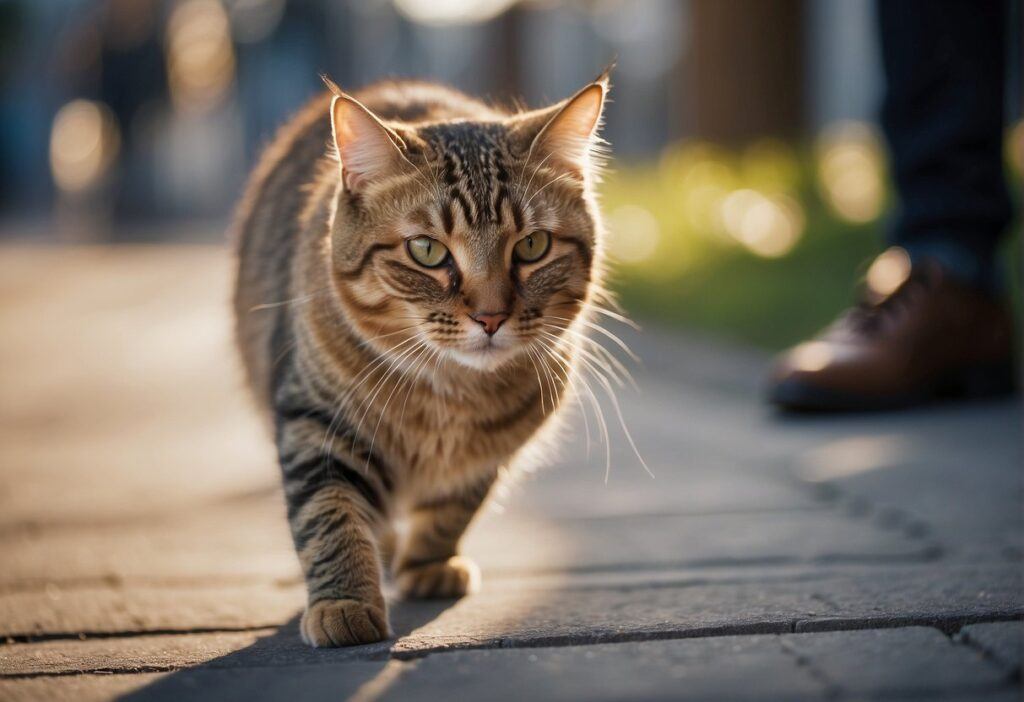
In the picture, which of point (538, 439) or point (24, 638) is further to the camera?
point (538, 439)

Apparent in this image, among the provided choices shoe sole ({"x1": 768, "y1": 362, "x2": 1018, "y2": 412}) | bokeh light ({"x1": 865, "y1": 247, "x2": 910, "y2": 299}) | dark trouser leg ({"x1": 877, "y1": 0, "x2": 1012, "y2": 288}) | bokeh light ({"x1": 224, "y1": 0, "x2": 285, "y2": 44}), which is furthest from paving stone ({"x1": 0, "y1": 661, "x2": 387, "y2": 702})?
bokeh light ({"x1": 224, "y1": 0, "x2": 285, "y2": 44})

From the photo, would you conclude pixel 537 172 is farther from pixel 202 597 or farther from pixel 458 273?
pixel 202 597

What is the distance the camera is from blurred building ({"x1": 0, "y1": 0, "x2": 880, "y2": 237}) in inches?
324

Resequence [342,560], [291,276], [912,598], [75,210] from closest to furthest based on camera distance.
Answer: [912,598] < [342,560] < [291,276] < [75,210]

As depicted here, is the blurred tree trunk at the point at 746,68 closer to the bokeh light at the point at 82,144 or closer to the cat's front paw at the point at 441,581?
the bokeh light at the point at 82,144

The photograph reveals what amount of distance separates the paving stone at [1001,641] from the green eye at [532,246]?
0.93m

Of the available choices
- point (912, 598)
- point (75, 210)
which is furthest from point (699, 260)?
point (75, 210)

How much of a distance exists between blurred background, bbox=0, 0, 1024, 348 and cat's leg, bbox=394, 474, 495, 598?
76cm

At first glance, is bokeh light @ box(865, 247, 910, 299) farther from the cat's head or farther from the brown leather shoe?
the cat's head

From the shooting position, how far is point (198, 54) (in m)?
15.7

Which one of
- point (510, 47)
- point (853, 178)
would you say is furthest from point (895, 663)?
point (510, 47)

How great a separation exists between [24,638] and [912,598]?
125 centimetres

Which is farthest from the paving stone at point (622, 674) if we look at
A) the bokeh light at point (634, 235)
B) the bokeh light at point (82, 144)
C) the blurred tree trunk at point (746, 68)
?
the bokeh light at point (82, 144)

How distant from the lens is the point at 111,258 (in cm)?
909
